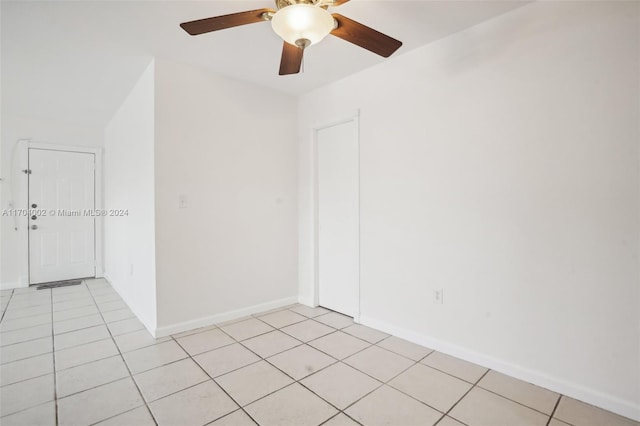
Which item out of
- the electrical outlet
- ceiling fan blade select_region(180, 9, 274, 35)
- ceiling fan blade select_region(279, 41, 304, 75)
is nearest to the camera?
ceiling fan blade select_region(180, 9, 274, 35)

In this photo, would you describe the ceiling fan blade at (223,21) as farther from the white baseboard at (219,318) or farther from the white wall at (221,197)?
the white baseboard at (219,318)

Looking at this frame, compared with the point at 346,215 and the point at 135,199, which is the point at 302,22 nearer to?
the point at 346,215

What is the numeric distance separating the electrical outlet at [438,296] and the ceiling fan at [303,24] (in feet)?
5.98

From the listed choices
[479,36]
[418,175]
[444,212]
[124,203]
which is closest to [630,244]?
[444,212]

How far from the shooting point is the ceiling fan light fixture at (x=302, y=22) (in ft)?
4.98

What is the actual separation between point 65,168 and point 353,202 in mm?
4629

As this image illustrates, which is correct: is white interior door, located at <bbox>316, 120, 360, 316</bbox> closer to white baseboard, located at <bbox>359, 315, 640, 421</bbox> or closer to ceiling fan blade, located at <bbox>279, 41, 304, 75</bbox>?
white baseboard, located at <bbox>359, 315, 640, 421</bbox>

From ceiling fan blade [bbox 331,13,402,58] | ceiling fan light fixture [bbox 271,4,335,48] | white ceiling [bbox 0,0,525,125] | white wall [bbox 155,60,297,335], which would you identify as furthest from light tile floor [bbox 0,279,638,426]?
white ceiling [bbox 0,0,525,125]

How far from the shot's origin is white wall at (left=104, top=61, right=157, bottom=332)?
290cm

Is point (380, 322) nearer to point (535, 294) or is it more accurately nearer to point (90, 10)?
point (535, 294)

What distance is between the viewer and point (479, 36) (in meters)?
2.30

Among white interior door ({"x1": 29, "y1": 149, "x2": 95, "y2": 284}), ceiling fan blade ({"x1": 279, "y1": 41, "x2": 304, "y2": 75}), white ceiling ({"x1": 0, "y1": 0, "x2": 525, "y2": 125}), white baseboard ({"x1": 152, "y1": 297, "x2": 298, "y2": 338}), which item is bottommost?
white baseboard ({"x1": 152, "y1": 297, "x2": 298, "y2": 338})

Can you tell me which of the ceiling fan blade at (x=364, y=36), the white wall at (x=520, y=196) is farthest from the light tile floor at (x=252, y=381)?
the ceiling fan blade at (x=364, y=36)

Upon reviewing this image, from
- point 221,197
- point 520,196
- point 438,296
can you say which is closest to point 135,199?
point 221,197
